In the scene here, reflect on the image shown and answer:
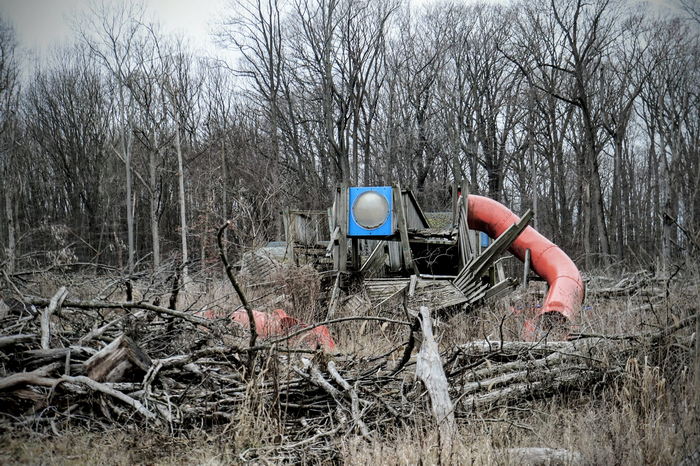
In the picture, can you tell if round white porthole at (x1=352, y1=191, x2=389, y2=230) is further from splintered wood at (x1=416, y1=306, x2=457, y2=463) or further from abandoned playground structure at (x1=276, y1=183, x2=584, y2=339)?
splintered wood at (x1=416, y1=306, x2=457, y2=463)

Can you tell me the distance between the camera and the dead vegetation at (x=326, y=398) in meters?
3.68

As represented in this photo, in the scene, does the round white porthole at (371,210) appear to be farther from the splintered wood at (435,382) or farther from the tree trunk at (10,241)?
the splintered wood at (435,382)

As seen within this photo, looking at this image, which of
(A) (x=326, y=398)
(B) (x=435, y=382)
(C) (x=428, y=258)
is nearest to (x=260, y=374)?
(A) (x=326, y=398)

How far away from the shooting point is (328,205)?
26094 mm

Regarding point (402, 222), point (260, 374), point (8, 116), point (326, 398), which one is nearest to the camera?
point (260, 374)

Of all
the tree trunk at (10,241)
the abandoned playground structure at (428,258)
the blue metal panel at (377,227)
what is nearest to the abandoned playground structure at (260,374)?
the tree trunk at (10,241)

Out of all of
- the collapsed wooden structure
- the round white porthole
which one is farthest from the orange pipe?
the round white porthole

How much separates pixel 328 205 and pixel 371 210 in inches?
633

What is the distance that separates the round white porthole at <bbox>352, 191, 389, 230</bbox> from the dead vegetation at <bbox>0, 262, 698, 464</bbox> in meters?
4.86

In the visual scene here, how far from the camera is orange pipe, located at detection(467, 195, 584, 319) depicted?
9.52m

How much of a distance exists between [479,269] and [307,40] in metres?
19.7

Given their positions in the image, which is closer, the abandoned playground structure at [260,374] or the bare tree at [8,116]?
the abandoned playground structure at [260,374]

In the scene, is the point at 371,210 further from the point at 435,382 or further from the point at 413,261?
the point at 435,382

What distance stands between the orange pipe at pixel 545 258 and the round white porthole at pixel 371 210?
128 inches
